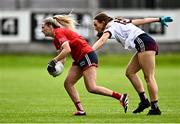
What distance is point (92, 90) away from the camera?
49.6 ft

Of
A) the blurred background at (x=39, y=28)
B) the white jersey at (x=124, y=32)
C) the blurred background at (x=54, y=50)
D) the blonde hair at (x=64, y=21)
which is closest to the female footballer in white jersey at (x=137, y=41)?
the white jersey at (x=124, y=32)

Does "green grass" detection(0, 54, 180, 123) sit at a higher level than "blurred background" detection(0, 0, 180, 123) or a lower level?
higher

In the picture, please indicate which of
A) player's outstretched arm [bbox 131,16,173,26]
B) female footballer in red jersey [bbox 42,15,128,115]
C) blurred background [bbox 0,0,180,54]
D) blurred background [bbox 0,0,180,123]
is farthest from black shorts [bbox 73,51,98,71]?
blurred background [bbox 0,0,180,54]

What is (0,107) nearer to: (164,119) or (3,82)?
(164,119)

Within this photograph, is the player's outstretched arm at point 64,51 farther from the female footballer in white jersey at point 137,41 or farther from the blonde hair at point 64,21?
the female footballer in white jersey at point 137,41

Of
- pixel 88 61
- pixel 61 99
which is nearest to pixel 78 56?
pixel 88 61

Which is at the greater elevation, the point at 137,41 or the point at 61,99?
the point at 137,41

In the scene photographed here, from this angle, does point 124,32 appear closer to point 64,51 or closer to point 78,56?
point 78,56

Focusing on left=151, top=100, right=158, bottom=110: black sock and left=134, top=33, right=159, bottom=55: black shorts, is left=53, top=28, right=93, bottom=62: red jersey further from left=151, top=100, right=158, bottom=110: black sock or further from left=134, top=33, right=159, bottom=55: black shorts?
left=151, top=100, right=158, bottom=110: black sock

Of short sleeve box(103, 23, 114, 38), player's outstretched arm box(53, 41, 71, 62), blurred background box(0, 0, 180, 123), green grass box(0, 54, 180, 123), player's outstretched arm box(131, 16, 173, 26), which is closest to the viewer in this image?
player's outstretched arm box(53, 41, 71, 62)

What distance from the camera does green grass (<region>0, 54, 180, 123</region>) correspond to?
14773mm

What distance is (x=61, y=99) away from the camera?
20250mm

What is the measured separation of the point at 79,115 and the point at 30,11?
27.6m

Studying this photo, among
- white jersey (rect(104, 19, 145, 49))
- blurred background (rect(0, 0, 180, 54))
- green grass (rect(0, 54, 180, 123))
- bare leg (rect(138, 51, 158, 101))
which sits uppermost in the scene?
white jersey (rect(104, 19, 145, 49))
